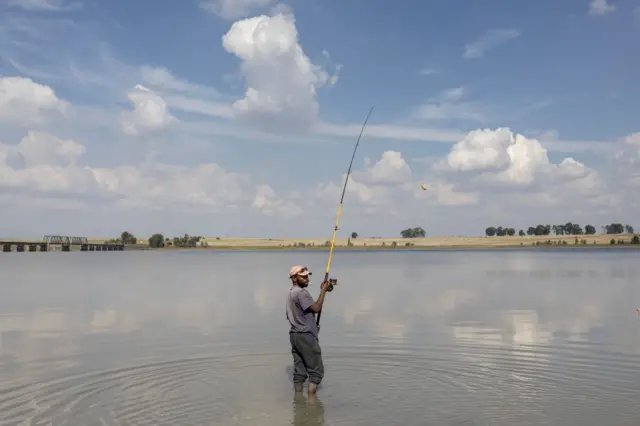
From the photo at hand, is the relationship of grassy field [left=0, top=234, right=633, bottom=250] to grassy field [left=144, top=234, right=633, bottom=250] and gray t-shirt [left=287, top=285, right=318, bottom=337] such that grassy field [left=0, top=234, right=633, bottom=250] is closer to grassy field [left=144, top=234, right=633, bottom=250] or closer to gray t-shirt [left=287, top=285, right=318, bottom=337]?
grassy field [left=144, top=234, right=633, bottom=250]

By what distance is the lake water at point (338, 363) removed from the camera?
947cm

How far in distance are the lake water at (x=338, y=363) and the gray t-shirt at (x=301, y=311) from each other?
3.56ft

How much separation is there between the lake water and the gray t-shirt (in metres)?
1.08

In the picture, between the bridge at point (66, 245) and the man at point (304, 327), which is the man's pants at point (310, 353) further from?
the bridge at point (66, 245)

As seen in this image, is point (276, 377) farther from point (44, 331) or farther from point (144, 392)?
point (44, 331)

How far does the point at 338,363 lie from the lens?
517 inches

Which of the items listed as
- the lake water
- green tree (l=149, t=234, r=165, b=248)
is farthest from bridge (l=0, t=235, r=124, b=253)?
the lake water

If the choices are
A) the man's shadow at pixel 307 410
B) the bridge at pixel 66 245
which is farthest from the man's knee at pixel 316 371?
the bridge at pixel 66 245

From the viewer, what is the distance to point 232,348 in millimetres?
15039

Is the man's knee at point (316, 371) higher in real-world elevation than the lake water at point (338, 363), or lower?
higher

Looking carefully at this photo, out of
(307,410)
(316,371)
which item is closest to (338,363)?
(316,371)

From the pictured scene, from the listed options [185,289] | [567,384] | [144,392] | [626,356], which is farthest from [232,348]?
[185,289]

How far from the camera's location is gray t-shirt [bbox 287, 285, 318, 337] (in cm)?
1005

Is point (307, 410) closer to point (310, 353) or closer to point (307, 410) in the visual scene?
point (307, 410)
